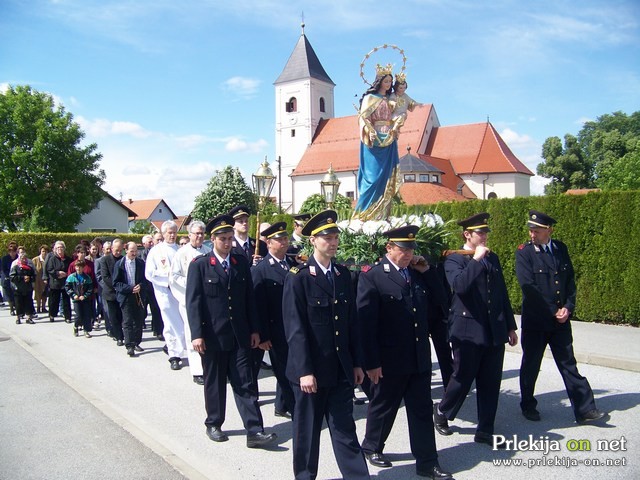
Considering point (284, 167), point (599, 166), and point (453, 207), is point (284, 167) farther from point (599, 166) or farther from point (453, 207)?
point (453, 207)

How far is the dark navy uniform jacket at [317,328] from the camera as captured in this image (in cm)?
424

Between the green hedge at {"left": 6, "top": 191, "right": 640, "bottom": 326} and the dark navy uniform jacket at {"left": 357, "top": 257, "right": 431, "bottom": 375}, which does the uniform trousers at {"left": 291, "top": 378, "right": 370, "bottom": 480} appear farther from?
the green hedge at {"left": 6, "top": 191, "right": 640, "bottom": 326}

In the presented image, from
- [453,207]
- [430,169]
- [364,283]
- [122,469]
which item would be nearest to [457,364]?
[364,283]

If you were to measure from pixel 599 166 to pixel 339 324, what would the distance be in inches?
Answer: 2491

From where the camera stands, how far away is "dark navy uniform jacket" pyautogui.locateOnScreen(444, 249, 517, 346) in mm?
5371

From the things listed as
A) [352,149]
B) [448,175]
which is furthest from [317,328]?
[352,149]

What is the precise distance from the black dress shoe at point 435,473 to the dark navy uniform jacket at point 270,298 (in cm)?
195

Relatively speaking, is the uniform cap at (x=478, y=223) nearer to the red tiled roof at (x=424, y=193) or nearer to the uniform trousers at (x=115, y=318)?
the uniform trousers at (x=115, y=318)

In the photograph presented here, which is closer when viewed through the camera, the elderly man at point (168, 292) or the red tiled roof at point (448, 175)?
the elderly man at point (168, 292)

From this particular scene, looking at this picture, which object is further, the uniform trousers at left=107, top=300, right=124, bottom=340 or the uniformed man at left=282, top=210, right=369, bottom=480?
the uniform trousers at left=107, top=300, right=124, bottom=340

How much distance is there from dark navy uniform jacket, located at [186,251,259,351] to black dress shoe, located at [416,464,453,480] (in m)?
1.99

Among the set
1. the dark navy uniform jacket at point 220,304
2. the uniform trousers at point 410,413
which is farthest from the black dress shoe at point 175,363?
the uniform trousers at point 410,413

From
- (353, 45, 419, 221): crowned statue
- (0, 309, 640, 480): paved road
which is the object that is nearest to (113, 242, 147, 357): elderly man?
(0, 309, 640, 480): paved road

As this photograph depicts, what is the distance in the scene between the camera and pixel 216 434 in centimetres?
550
